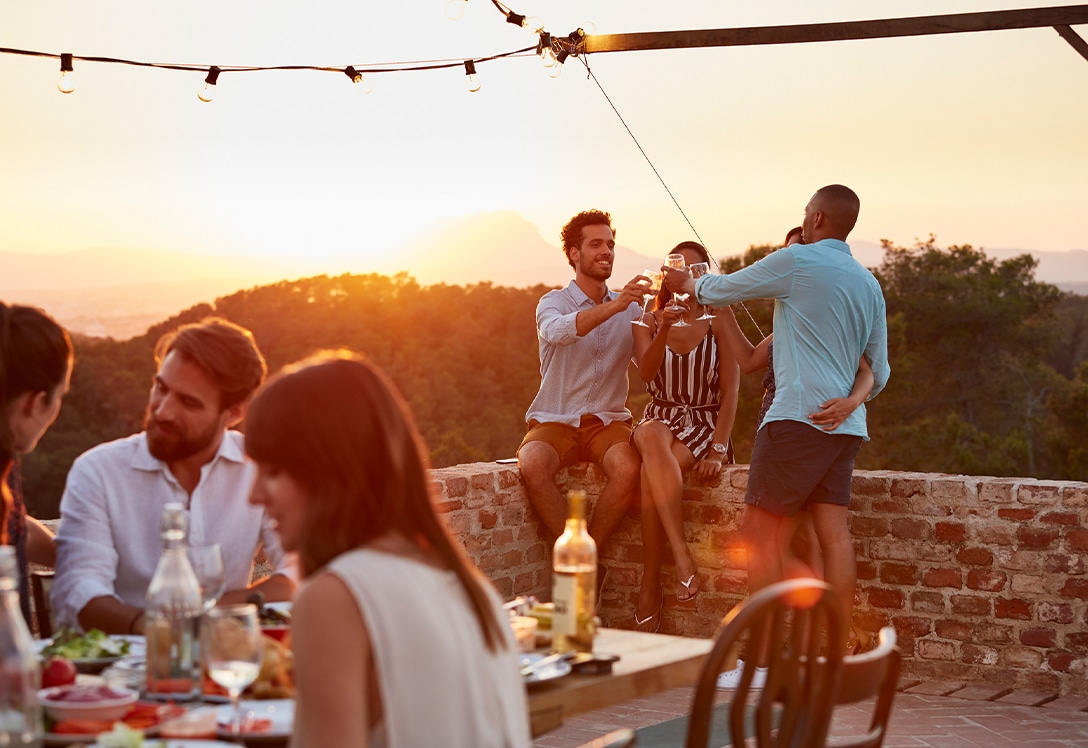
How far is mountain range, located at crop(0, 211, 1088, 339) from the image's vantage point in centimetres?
2498

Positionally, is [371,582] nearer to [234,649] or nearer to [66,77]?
[234,649]

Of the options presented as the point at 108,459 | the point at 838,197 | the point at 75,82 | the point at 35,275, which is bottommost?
the point at 108,459

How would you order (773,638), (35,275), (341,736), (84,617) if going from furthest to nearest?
1. (35,275)
2. (84,617)
3. (773,638)
4. (341,736)

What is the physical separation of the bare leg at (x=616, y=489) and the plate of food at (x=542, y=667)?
3.72 metres

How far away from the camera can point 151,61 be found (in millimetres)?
6625

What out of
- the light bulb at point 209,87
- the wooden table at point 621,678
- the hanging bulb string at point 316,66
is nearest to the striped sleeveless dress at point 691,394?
the hanging bulb string at point 316,66

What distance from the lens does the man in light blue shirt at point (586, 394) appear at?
6371mm

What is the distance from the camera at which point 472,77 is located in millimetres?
7105

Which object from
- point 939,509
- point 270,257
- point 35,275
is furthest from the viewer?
point 270,257

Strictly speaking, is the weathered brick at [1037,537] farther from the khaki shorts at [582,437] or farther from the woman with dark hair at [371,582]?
the woman with dark hair at [371,582]

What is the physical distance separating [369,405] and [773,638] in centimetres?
97

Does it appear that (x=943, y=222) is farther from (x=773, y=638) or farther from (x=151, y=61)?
(x=773, y=638)

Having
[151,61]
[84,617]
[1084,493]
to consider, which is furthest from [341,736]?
[151,61]

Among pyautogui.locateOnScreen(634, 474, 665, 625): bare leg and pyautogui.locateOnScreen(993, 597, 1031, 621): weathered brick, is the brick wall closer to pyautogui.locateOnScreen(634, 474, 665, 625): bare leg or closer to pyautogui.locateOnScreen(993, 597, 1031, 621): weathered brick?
pyautogui.locateOnScreen(993, 597, 1031, 621): weathered brick
